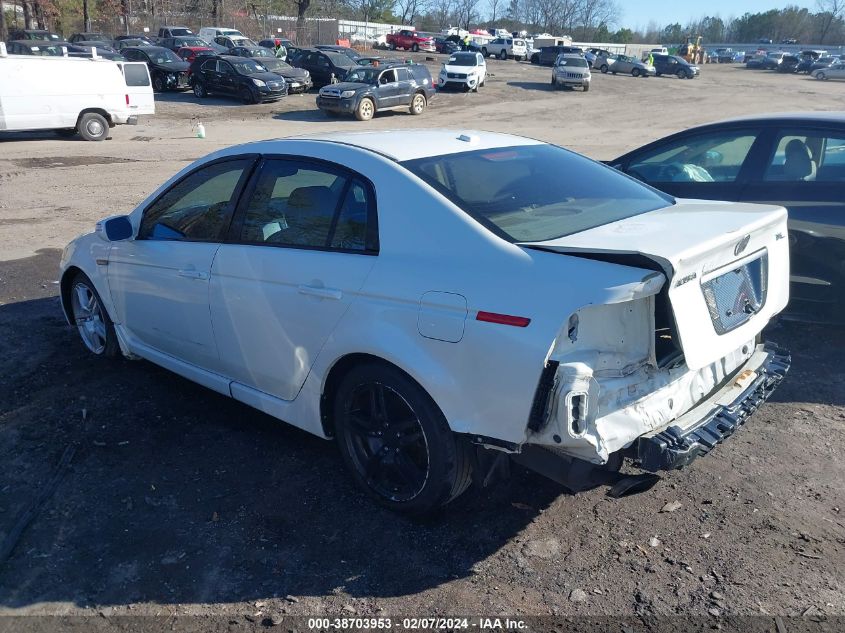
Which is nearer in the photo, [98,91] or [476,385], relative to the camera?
[476,385]

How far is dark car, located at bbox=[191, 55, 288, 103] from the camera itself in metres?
28.4

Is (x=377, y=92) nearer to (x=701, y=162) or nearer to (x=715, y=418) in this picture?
(x=701, y=162)

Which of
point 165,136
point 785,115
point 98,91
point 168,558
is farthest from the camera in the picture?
point 165,136

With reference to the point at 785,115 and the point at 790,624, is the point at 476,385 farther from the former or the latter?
the point at 785,115

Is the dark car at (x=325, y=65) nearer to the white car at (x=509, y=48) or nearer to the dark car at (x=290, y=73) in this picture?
the dark car at (x=290, y=73)

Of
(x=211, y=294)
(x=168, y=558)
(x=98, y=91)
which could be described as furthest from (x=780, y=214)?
(x=98, y=91)

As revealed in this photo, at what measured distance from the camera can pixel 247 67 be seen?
2889cm

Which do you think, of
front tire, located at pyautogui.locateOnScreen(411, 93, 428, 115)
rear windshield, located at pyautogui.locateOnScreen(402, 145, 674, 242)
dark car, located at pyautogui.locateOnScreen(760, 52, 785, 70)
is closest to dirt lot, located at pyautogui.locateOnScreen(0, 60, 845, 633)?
rear windshield, located at pyautogui.locateOnScreen(402, 145, 674, 242)

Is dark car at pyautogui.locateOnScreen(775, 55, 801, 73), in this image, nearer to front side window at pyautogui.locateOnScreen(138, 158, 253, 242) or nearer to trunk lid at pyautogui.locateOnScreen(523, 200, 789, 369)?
trunk lid at pyautogui.locateOnScreen(523, 200, 789, 369)

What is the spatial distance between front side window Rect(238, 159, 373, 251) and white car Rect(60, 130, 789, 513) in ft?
0.04

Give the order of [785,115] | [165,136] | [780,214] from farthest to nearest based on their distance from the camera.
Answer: [165,136] < [785,115] < [780,214]

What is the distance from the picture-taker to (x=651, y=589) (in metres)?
3.13

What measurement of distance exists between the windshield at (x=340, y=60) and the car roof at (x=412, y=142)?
98.5 feet

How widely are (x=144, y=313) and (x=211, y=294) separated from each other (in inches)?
33.8
